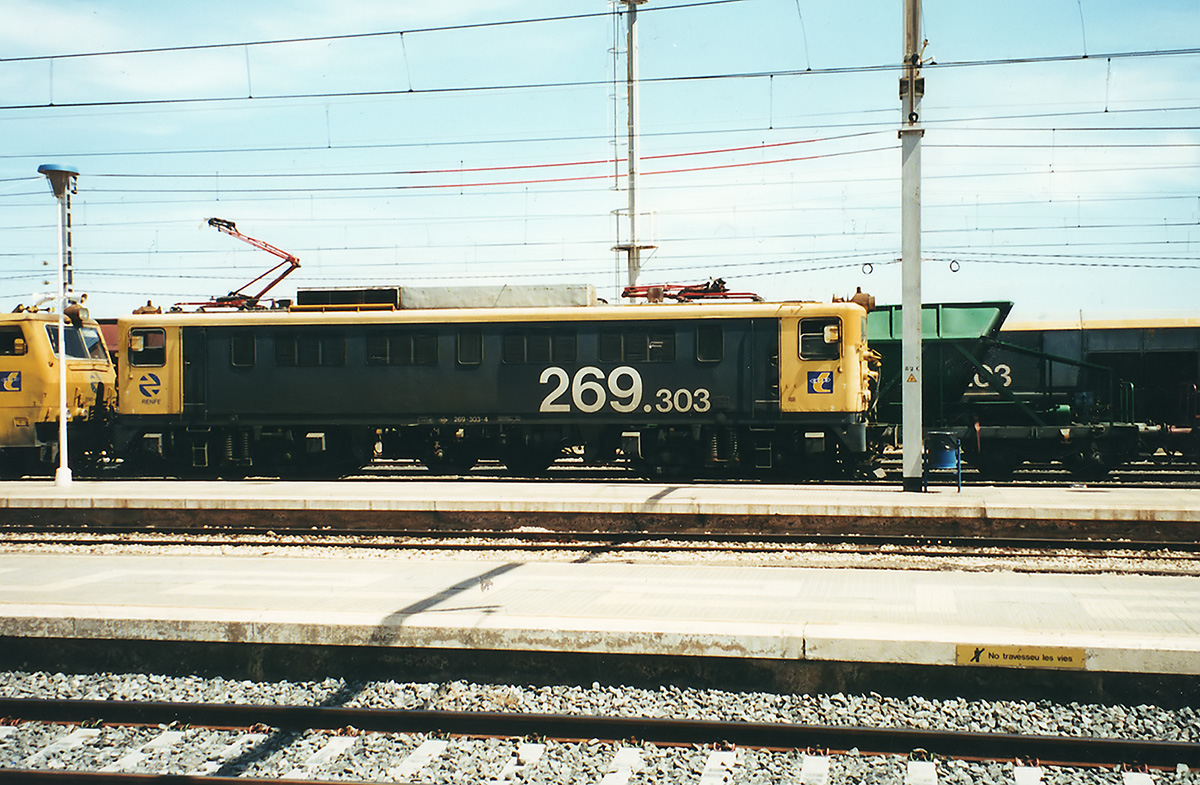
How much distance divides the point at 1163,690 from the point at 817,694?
2086mm

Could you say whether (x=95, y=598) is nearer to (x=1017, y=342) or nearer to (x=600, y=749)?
(x=600, y=749)

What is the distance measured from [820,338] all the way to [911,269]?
94.2 inches

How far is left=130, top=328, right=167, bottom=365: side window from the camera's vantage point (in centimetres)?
1781

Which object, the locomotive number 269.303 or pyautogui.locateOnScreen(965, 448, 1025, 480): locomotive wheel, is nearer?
the locomotive number 269.303

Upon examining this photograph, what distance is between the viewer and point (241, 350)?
17.8 m

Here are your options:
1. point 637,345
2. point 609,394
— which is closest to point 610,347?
point 637,345

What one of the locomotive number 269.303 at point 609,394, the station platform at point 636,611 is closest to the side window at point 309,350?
the locomotive number 269.303 at point 609,394

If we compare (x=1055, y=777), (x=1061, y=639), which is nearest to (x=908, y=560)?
(x=1061, y=639)

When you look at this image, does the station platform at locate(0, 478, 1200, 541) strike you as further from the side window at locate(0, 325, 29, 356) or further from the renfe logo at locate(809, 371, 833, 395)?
the side window at locate(0, 325, 29, 356)

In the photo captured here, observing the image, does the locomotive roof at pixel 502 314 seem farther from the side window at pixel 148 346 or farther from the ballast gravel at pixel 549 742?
the ballast gravel at pixel 549 742

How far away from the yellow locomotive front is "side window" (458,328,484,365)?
715 cm

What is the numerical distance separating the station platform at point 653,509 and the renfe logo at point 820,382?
2060 mm

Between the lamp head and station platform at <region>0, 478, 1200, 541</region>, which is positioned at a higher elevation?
the lamp head

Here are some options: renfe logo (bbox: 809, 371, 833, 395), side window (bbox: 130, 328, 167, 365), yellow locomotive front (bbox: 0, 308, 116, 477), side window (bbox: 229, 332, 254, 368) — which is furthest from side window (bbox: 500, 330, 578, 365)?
yellow locomotive front (bbox: 0, 308, 116, 477)
